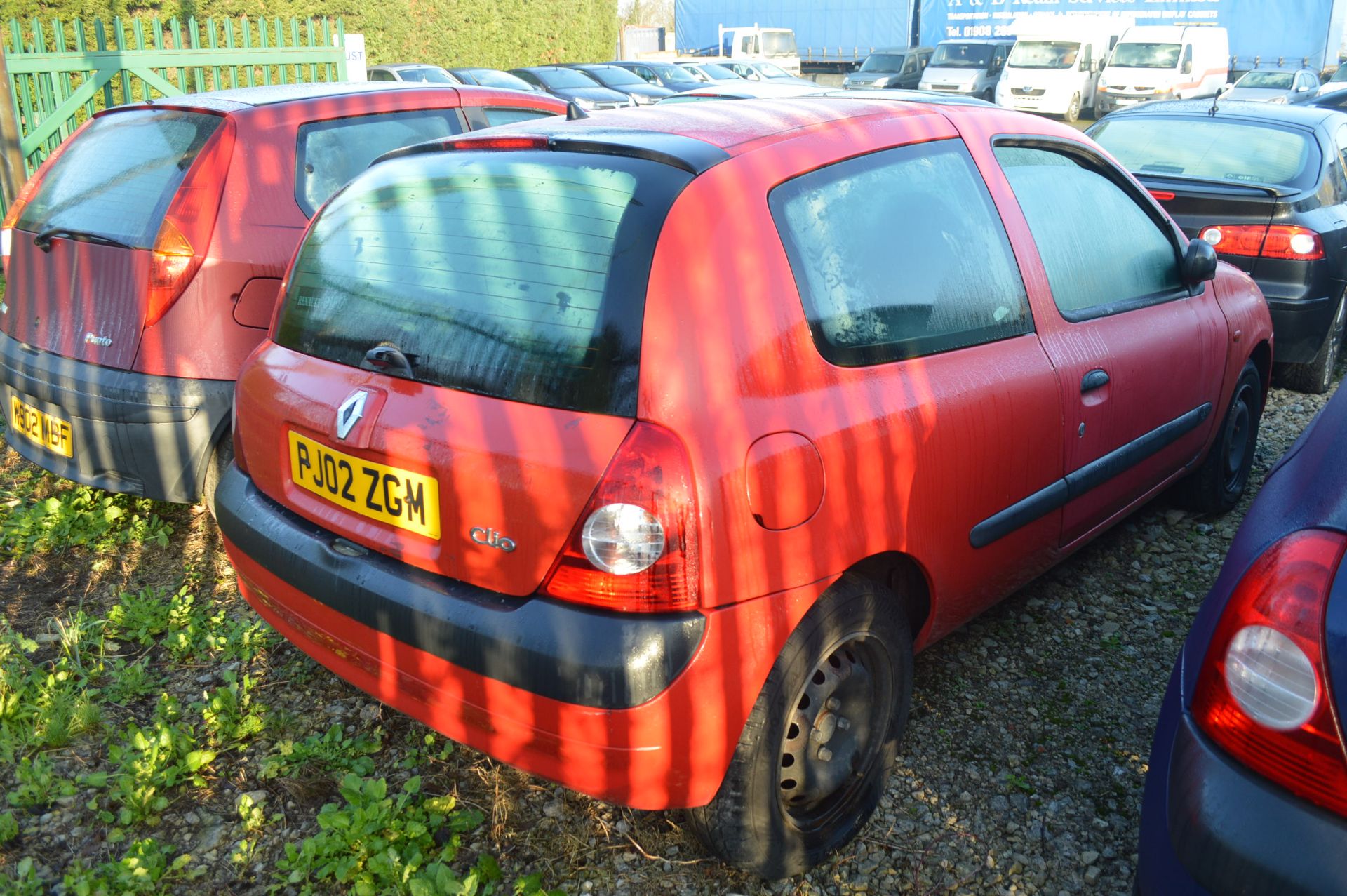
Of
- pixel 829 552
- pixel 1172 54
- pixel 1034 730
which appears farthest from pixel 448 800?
pixel 1172 54

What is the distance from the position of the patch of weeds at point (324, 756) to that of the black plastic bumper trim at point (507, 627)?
1.96ft

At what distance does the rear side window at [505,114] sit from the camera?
462 centimetres

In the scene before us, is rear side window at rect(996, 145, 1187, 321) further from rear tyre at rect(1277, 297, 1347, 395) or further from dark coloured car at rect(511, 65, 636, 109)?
dark coloured car at rect(511, 65, 636, 109)

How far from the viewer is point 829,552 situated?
212cm

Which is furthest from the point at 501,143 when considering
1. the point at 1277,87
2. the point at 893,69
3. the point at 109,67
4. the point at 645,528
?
the point at 893,69

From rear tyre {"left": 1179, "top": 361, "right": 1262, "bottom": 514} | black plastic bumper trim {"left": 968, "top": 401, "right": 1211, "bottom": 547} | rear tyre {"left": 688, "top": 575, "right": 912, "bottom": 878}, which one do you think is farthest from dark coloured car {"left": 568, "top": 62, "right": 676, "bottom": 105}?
rear tyre {"left": 688, "top": 575, "right": 912, "bottom": 878}

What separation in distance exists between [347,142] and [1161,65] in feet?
83.6

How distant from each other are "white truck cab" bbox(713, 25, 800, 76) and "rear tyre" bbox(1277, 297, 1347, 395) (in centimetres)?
2786

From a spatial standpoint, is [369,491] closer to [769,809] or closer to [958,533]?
[769,809]

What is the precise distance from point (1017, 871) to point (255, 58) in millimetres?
8287

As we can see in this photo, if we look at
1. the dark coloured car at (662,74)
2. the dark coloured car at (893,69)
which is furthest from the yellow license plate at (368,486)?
the dark coloured car at (893,69)

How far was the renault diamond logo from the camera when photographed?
224cm

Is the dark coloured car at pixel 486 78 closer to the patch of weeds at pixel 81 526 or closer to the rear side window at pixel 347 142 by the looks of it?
the rear side window at pixel 347 142

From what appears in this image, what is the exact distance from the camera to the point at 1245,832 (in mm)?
1511
